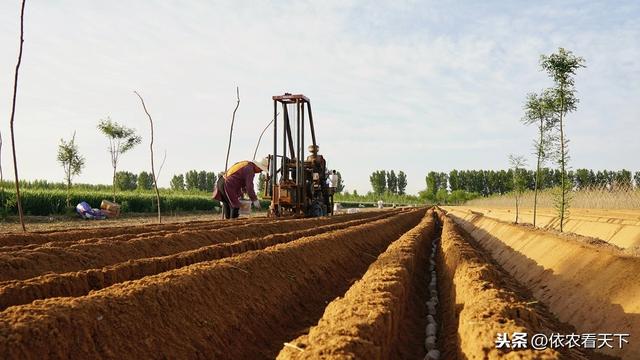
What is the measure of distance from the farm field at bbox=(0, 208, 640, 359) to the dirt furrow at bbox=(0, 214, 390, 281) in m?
0.02

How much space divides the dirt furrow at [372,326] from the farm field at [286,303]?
0.6 inches

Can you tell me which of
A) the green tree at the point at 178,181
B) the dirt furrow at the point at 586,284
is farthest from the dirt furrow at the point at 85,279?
the green tree at the point at 178,181

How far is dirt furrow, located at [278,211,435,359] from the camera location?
3.49m

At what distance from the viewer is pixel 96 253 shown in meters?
7.75

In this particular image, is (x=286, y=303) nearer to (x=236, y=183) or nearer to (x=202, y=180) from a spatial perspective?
(x=236, y=183)

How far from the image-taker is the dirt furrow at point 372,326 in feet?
11.4

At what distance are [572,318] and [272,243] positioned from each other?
5893 mm

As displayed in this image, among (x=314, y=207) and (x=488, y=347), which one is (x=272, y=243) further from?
(x=314, y=207)

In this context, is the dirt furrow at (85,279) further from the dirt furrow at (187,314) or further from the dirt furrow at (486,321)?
the dirt furrow at (486,321)

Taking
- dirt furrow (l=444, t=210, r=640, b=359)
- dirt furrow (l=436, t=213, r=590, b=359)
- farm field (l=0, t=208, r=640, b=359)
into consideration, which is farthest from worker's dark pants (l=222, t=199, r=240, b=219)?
dirt furrow (l=436, t=213, r=590, b=359)

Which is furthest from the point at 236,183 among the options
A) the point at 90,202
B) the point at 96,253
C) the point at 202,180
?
the point at 202,180

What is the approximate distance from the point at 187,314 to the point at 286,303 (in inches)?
76.0

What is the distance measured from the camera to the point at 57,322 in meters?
3.71

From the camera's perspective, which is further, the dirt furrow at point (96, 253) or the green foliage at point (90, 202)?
the green foliage at point (90, 202)
